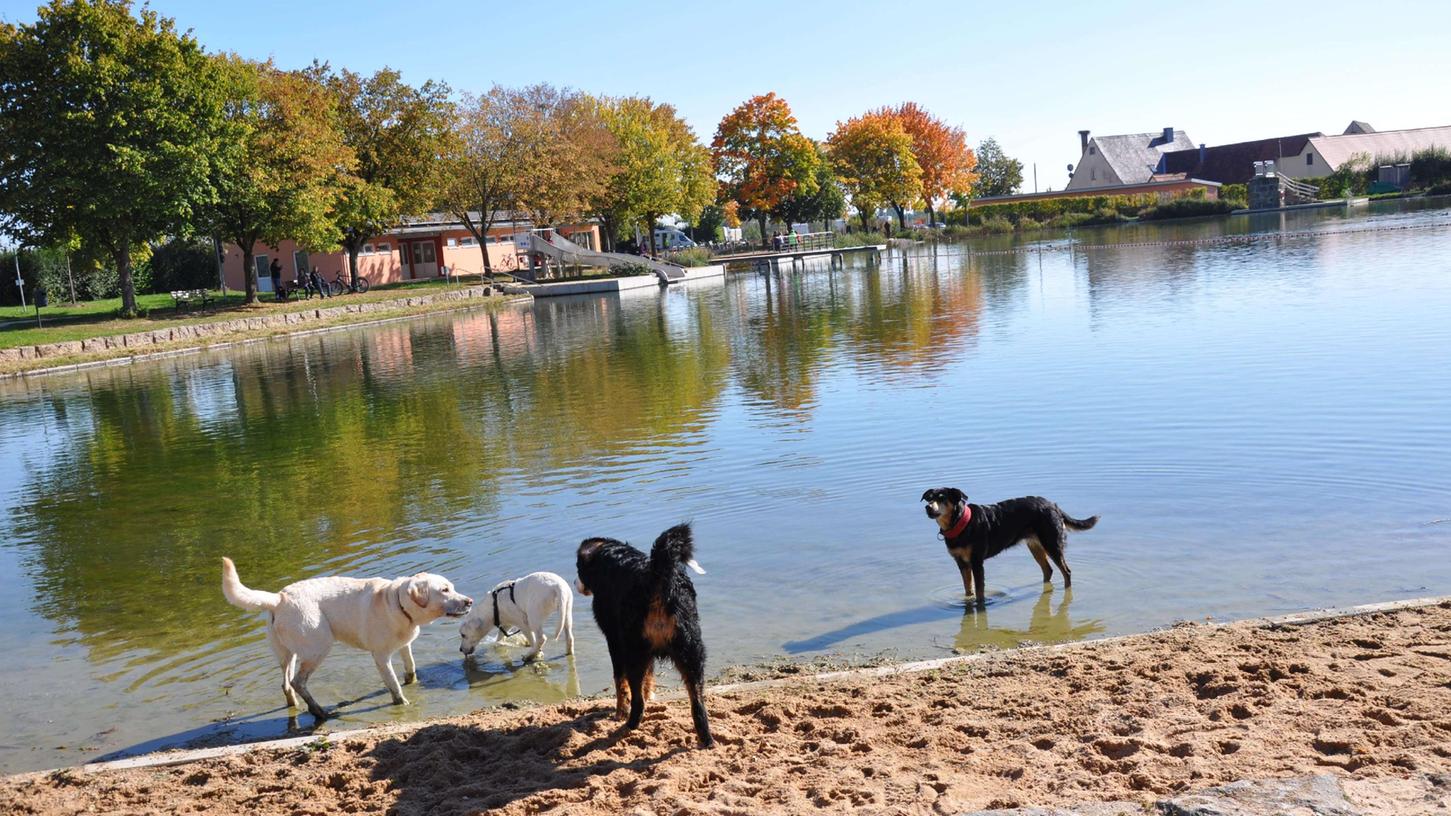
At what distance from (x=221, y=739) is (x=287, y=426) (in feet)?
44.7

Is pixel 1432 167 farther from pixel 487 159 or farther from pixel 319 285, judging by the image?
pixel 319 285

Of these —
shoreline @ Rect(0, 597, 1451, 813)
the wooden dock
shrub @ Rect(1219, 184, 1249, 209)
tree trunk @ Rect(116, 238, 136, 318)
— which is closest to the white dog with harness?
shoreline @ Rect(0, 597, 1451, 813)

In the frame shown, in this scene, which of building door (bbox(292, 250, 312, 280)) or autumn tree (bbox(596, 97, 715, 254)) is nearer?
building door (bbox(292, 250, 312, 280))

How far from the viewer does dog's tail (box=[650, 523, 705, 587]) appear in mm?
5910

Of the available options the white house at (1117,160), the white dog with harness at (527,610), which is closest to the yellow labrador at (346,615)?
the white dog with harness at (527,610)

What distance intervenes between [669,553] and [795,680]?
1553 mm

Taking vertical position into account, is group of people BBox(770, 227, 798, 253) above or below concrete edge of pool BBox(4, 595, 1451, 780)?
above

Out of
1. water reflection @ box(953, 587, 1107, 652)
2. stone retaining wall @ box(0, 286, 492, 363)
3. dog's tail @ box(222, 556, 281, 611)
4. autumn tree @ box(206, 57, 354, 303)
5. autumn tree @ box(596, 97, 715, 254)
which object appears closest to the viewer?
dog's tail @ box(222, 556, 281, 611)

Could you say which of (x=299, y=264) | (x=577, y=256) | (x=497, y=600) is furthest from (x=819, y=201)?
(x=497, y=600)

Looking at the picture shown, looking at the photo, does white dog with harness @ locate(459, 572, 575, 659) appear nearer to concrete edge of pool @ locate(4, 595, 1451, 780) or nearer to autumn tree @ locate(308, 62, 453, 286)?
concrete edge of pool @ locate(4, 595, 1451, 780)

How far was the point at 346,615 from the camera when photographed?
290 inches

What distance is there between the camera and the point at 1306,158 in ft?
371

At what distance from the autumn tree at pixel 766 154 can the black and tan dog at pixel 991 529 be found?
77528mm

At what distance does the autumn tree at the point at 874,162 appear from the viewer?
95.0 m
